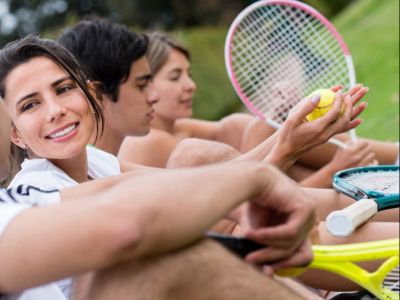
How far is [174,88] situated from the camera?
154 inches

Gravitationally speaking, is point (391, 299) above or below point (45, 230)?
below

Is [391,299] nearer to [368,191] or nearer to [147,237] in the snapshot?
[368,191]

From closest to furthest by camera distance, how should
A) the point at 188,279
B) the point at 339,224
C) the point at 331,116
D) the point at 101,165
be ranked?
the point at 188,279
the point at 339,224
the point at 331,116
the point at 101,165

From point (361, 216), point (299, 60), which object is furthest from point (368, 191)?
point (299, 60)

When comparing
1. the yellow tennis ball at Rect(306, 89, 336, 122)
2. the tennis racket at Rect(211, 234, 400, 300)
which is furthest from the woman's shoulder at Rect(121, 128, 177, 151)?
the tennis racket at Rect(211, 234, 400, 300)

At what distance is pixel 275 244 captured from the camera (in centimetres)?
125

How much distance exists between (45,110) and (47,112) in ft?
0.04

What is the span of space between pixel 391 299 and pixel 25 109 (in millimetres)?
1129

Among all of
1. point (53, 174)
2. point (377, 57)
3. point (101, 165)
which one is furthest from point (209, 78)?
point (53, 174)

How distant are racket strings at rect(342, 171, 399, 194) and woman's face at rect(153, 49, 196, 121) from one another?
1656 mm

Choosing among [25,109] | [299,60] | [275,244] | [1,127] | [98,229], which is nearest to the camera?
[98,229]

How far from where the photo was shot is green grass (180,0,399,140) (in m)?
5.01

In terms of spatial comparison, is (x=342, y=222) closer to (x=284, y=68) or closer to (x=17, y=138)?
(x=17, y=138)

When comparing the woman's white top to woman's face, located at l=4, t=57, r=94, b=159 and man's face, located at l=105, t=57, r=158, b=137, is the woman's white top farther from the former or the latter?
man's face, located at l=105, t=57, r=158, b=137
